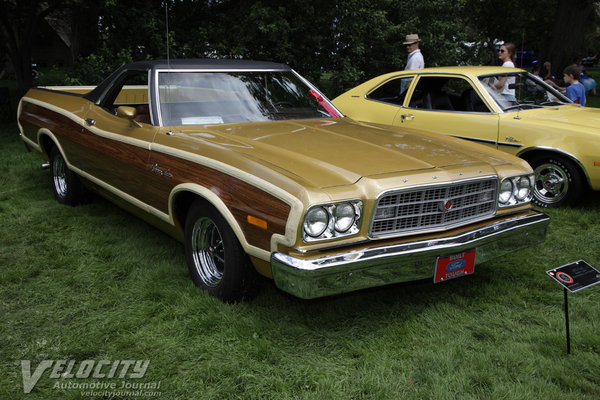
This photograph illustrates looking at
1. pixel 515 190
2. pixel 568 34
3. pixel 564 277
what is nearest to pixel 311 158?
pixel 515 190

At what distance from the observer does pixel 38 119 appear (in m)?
5.73

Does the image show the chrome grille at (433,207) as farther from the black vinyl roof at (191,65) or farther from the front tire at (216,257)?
the black vinyl roof at (191,65)

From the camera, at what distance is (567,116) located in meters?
5.84

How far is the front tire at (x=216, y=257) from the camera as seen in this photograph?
3189 millimetres

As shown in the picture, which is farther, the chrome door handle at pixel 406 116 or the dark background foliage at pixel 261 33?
the dark background foliage at pixel 261 33

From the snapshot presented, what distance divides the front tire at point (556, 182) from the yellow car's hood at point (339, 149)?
2.11 metres

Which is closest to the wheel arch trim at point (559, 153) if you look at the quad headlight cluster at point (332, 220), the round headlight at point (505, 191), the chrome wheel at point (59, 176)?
the round headlight at point (505, 191)

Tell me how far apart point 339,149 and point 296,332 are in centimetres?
119

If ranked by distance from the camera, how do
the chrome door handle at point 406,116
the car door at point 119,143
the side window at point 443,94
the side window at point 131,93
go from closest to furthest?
the car door at point 119,143 → the side window at point 131,93 → the side window at point 443,94 → the chrome door handle at point 406,116

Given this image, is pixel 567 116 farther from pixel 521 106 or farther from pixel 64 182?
pixel 64 182

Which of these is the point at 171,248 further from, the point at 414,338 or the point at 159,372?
the point at 414,338

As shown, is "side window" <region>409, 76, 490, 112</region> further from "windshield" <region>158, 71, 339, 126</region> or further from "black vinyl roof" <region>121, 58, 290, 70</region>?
"black vinyl roof" <region>121, 58, 290, 70</region>

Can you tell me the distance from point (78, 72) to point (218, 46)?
109 inches

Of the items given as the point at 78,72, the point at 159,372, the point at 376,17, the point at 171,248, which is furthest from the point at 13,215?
the point at 376,17
